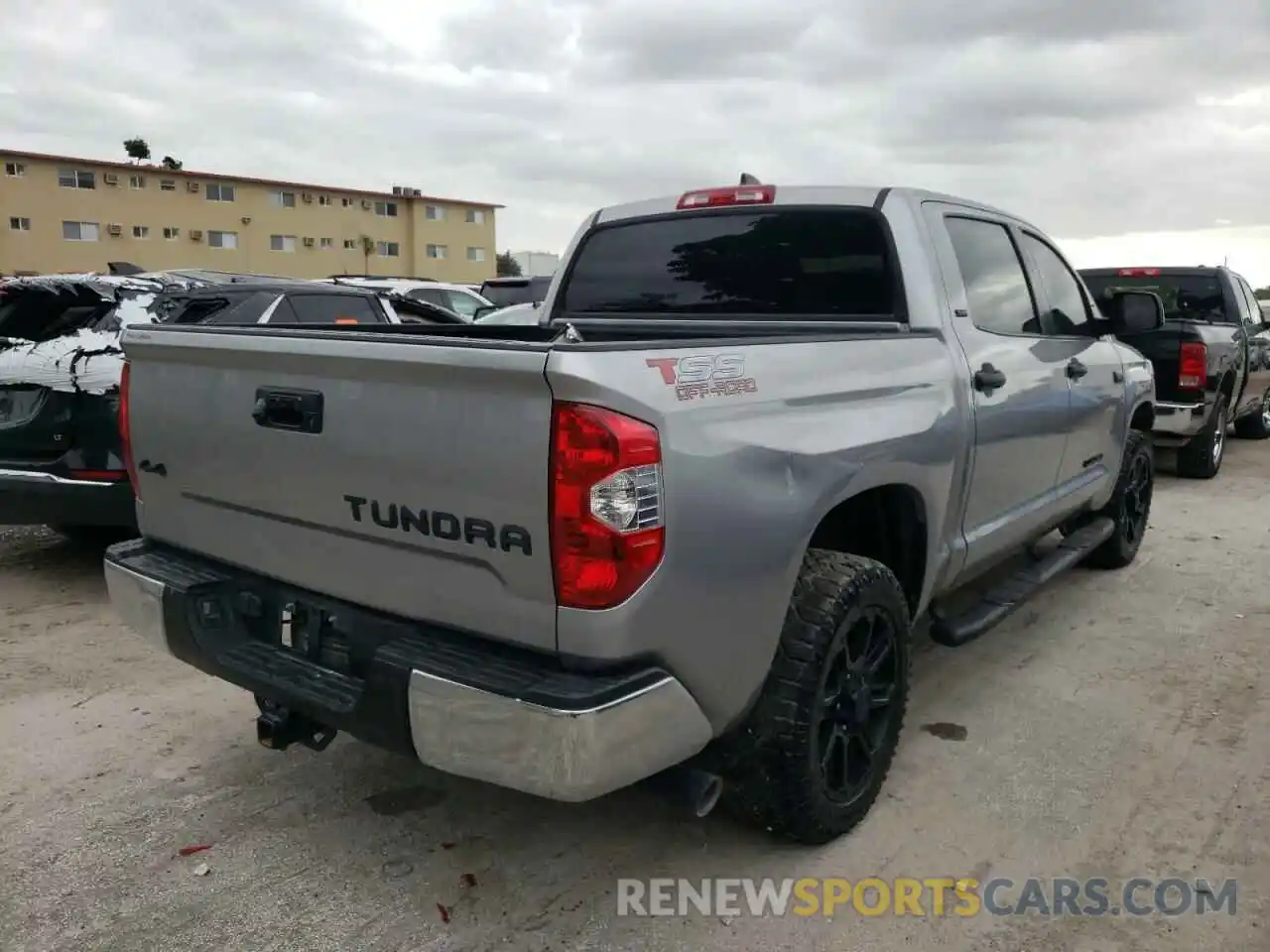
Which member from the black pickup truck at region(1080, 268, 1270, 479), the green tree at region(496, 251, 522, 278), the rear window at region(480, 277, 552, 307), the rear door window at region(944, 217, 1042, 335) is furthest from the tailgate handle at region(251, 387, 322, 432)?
the green tree at region(496, 251, 522, 278)

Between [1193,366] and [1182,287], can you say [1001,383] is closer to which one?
[1193,366]

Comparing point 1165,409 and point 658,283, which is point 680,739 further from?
point 1165,409

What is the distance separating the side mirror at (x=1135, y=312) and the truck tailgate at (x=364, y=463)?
380 centimetres

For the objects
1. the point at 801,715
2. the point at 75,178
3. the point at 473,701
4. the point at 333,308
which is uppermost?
the point at 75,178

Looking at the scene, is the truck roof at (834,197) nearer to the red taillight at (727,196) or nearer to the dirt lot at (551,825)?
the red taillight at (727,196)

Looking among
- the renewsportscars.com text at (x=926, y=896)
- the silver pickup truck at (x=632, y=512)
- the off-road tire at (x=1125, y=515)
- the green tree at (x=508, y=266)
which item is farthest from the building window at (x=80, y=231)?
the renewsportscars.com text at (x=926, y=896)

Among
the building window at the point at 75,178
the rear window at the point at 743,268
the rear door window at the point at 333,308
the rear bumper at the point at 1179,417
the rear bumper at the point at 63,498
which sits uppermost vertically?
the building window at the point at 75,178

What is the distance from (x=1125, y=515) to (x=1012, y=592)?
222 centimetres

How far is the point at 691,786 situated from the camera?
2453mm

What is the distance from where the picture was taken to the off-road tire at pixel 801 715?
2566 millimetres

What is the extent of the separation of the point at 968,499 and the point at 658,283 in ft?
4.75

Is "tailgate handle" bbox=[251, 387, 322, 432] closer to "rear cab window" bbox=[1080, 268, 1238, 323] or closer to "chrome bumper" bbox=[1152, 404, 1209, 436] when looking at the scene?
"chrome bumper" bbox=[1152, 404, 1209, 436]

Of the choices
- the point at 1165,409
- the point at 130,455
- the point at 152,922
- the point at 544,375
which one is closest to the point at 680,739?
the point at 544,375

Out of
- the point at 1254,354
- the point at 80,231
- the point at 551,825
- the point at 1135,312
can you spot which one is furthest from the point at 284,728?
the point at 80,231
